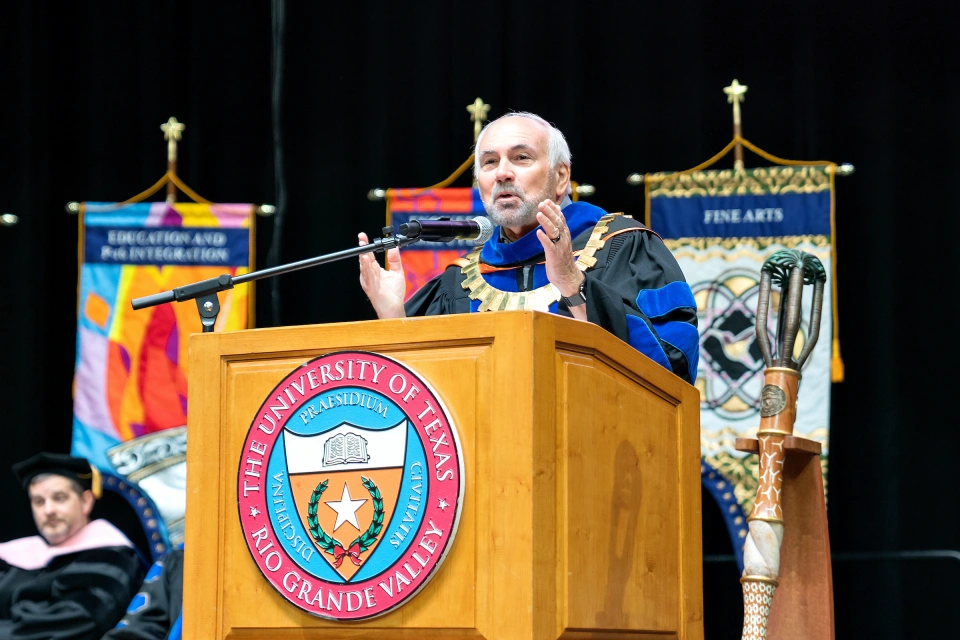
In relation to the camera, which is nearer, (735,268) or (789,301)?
(789,301)

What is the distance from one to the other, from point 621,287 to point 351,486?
984 mm

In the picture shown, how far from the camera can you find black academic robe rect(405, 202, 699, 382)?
238 centimetres

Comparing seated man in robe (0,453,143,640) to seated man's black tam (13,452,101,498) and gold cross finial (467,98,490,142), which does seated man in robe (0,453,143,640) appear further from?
gold cross finial (467,98,490,142)

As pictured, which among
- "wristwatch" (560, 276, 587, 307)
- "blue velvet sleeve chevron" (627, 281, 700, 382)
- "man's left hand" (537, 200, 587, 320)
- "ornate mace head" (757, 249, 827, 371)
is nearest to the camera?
"man's left hand" (537, 200, 587, 320)

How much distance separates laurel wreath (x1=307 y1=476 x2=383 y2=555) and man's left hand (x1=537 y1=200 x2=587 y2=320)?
1.88 feet

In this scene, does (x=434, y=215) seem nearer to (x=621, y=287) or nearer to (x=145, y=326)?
(x=145, y=326)

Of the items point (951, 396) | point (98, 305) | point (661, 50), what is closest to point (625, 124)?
point (661, 50)

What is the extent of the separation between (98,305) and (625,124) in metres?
2.40

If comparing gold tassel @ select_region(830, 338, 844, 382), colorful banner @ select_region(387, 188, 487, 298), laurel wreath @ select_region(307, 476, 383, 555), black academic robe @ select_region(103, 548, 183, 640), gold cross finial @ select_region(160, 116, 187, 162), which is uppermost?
gold cross finial @ select_region(160, 116, 187, 162)

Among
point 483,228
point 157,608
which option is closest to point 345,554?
point 483,228

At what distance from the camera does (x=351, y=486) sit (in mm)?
1840

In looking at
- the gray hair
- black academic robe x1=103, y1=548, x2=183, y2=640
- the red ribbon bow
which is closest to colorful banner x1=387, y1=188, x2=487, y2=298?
black academic robe x1=103, y1=548, x2=183, y2=640

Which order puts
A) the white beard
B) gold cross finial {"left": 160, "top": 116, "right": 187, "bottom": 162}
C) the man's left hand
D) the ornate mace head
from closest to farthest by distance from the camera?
1. the man's left hand
2. the white beard
3. the ornate mace head
4. gold cross finial {"left": 160, "top": 116, "right": 187, "bottom": 162}

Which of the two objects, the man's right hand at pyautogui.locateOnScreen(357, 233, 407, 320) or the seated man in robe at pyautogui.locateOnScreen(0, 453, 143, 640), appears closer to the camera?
the man's right hand at pyautogui.locateOnScreen(357, 233, 407, 320)
